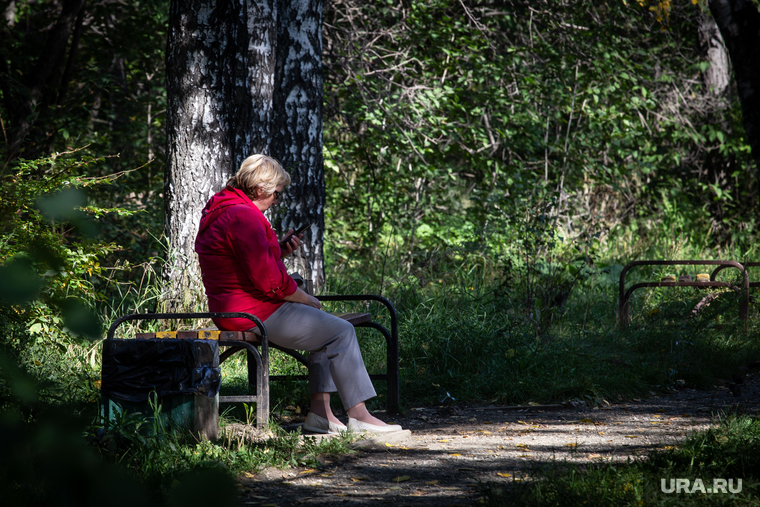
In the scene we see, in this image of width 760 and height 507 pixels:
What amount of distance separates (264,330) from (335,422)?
2.44 feet

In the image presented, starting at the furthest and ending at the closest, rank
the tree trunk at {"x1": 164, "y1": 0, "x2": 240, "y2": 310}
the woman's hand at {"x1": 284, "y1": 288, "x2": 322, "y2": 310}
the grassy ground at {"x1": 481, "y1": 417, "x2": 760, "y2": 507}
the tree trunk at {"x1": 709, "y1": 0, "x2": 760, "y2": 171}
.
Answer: the tree trunk at {"x1": 164, "y1": 0, "x2": 240, "y2": 310}
the woman's hand at {"x1": 284, "y1": 288, "x2": 322, "y2": 310}
the tree trunk at {"x1": 709, "y1": 0, "x2": 760, "y2": 171}
the grassy ground at {"x1": 481, "y1": 417, "x2": 760, "y2": 507}

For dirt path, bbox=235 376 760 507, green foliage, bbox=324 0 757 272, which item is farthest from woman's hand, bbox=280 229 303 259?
green foliage, bbox=324 0 757 272

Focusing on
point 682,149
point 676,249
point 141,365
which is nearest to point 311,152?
point 141,365

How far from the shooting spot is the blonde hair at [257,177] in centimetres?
422

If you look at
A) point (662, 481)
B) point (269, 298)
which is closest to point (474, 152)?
point (269, 298)

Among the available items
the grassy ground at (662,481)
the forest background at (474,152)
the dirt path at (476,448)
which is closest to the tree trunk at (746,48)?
the grassy ground at (662,481)

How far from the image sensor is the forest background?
673 centimetres

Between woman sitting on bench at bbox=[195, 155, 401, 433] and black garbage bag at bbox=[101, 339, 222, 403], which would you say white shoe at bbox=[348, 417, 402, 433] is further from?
black garbage bag at bbox=[101, 339, 222, 403]

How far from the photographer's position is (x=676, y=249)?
10.8 m

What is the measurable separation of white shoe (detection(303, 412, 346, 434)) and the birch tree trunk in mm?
2273

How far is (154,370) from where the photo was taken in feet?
11.7

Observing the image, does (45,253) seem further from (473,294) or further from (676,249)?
(676,249)

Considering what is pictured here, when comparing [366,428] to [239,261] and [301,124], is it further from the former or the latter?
[301,124]

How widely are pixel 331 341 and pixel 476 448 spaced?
3.35 feet
